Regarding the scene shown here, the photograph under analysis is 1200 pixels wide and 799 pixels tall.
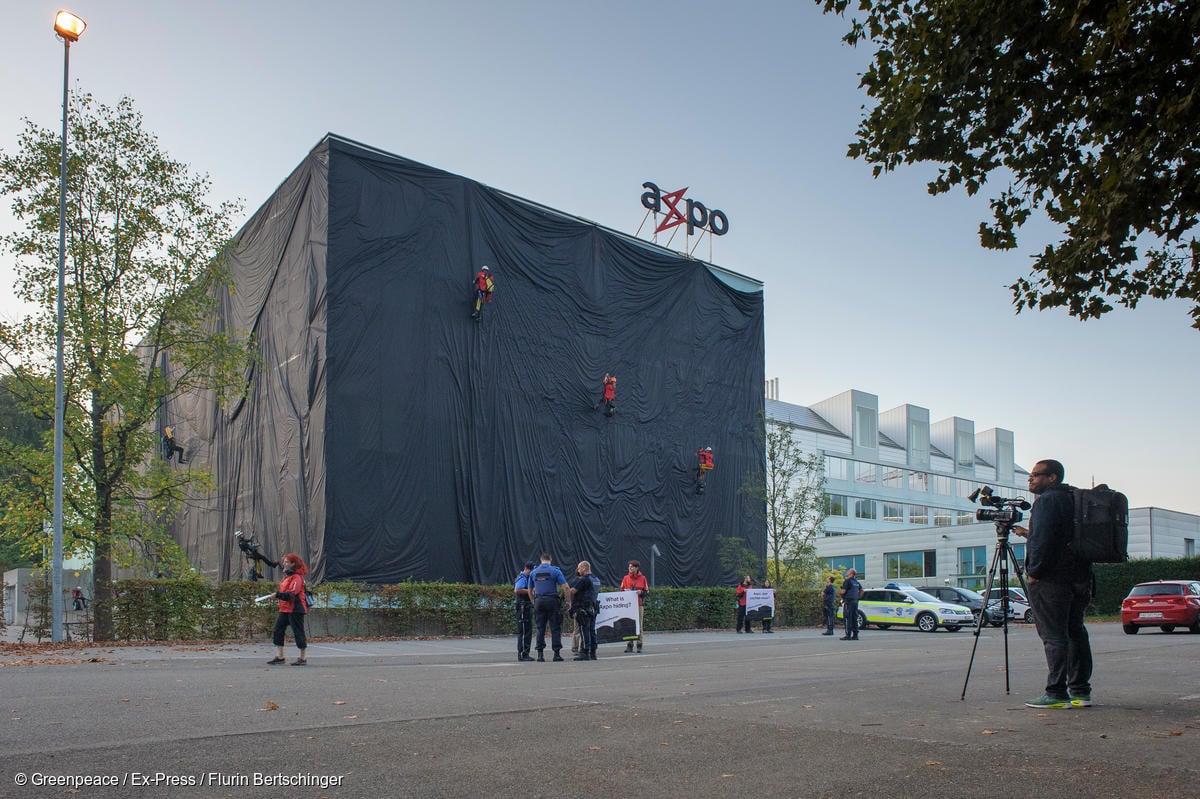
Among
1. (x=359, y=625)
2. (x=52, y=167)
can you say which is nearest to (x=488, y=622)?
(x=359, y=625)

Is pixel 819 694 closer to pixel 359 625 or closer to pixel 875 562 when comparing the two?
pixel 359 625

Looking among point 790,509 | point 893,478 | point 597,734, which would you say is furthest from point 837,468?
point 597,734

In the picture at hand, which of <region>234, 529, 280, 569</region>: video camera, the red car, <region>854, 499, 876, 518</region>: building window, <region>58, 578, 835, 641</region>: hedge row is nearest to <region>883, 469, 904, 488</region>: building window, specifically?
<region>854, 499, 876, 518</region>: building window

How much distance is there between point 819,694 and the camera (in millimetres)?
9555

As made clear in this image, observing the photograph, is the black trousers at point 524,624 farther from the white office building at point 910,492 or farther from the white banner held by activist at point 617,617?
the white office building at point 910,492

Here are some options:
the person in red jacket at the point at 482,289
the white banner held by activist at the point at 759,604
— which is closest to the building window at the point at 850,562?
the white banner held by activist at the point at 759,604

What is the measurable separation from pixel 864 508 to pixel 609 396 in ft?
159

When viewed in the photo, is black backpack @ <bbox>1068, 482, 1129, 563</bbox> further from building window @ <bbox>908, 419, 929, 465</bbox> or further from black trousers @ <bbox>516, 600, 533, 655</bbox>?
building window @ <bbox>908, 419, 929, 465</bbox>

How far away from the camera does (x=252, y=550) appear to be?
33656 millimetres

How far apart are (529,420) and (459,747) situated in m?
29.5

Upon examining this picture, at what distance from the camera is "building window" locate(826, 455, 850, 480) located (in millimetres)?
77625

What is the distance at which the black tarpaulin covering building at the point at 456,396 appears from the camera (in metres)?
31.4

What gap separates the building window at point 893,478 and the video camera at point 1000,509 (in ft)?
252

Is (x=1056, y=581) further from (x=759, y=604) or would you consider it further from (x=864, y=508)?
(x=864, y=508)
